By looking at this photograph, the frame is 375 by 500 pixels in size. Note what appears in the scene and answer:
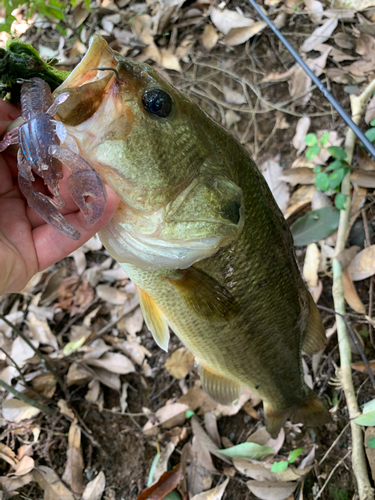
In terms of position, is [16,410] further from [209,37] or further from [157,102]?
[209,37]

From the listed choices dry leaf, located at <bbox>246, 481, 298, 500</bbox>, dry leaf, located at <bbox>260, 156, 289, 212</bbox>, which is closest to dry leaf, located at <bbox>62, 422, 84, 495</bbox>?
dry leaf, located at <bbox>246, 481, 298, 500</bbox>

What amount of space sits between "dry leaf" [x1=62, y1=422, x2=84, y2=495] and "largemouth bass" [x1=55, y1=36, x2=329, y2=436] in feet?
3.56

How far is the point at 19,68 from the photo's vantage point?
106 cm

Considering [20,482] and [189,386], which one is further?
[189,386]

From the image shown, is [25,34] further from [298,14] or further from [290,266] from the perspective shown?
[290,266]

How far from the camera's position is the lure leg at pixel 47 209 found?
1.05m

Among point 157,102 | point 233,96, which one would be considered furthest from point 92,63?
point 233,96

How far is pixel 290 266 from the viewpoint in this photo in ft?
4.81

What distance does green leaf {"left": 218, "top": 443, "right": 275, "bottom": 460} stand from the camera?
212cm

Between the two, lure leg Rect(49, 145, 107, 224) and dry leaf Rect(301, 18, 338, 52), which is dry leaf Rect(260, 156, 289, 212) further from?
lure leg Rect(49, 145, 107, 224)

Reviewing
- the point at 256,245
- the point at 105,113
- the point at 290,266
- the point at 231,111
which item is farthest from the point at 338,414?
the point at 231,111

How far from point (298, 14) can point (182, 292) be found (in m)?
2.93

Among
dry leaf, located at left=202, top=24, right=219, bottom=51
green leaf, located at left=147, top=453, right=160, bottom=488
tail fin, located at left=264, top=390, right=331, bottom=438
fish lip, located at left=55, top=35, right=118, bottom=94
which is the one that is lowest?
green leaf, located at left=147, top=453, right=160, bottom=488

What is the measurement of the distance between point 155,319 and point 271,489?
1209 millimetres
